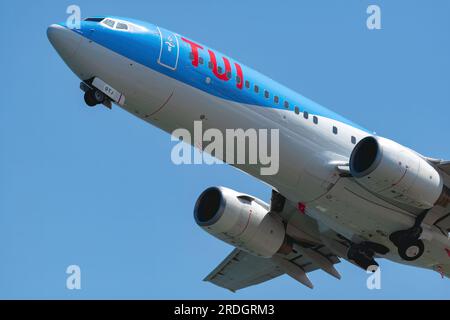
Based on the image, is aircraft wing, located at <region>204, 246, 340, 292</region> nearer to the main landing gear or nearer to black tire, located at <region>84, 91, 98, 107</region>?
the main landing gear

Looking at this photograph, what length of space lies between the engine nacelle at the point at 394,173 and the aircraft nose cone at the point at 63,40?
896cm

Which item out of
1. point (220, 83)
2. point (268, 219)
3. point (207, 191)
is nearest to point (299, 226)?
point (268, 219)

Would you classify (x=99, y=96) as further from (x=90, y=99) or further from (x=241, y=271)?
(x=241, y=271)

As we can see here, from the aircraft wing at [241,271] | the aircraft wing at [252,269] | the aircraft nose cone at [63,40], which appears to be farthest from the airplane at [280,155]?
the aircraft wing at [241,271]

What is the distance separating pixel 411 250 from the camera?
29.9 m

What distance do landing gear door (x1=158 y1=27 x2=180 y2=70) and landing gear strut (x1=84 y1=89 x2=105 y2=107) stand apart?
2.03 m

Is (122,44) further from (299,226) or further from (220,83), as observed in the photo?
(299,226)

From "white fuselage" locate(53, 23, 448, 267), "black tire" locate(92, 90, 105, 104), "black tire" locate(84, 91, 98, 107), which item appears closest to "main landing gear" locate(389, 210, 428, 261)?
"white fuselage" locate(53, 23, 448, 267)

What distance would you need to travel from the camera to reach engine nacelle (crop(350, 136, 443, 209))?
91.4 ft

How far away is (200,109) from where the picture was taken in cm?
2809

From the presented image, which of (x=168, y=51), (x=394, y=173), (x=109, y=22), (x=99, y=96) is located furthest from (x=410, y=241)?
(x=109, y=22)

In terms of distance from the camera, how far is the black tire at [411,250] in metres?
29.9

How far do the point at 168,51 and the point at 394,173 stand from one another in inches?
304

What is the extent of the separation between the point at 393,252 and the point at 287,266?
15.0 feet
